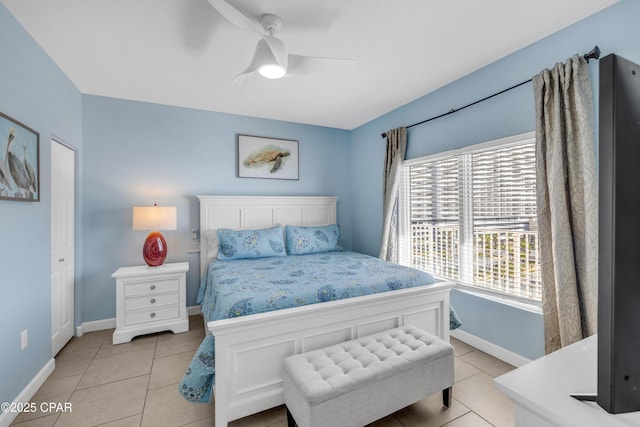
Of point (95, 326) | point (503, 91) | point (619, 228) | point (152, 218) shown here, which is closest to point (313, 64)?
point (503, 91)

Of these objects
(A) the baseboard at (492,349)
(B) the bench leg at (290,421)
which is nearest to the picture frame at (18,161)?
(B) the bench leg at (290,421)

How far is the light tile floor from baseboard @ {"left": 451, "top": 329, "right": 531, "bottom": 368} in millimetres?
49

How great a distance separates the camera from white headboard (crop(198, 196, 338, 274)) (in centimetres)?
351

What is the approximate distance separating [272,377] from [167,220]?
6.76 ft

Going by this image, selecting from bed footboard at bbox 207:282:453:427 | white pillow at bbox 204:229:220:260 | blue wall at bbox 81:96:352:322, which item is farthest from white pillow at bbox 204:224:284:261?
bed footboard at bbox 207:282:453:427

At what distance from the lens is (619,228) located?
543mm

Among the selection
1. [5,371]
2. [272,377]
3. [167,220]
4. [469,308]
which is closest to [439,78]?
[469,308]

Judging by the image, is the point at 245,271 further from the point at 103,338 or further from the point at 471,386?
the point at 471,386

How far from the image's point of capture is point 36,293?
2.06 metres

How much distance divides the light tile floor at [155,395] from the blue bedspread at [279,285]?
36 cm

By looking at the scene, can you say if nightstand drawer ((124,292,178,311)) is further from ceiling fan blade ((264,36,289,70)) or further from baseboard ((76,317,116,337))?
ceiling fan blade ((264,36,289,70))

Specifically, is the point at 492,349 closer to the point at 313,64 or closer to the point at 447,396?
the point at 447,396

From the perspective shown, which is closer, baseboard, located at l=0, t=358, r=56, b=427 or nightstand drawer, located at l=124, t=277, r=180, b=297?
baseboard, located at l=0, t=358, r=56, b=427

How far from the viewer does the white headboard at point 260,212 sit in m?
3.51
